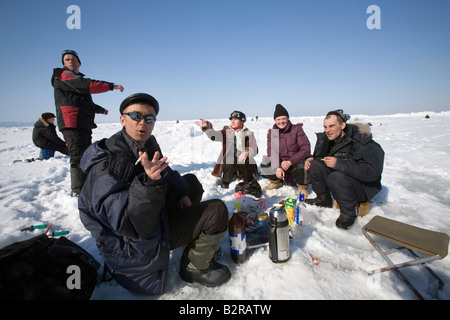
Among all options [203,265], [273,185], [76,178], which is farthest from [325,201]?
[76,178]

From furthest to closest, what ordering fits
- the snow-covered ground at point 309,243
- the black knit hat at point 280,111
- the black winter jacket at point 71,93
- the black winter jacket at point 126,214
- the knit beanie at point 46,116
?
the knit beanie at point 46,116 < the black knit hat at point 280,111 < the black winter jacket at point 71,93 < the snow-covered ground at point 309,243 < the black winter jacket at point 126,214

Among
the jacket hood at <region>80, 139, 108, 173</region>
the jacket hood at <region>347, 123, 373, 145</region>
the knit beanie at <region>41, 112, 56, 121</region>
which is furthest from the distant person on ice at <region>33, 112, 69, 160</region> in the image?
the jacket hood at <region>347, 123, 373, 145</region>

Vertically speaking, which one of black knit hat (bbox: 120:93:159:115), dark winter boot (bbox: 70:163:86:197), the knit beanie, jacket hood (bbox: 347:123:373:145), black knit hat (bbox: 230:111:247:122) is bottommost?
dark winter boot (bbox: 70:163:86:197)

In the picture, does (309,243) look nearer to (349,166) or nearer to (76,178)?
(349,166)

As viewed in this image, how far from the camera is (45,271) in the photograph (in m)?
1.73

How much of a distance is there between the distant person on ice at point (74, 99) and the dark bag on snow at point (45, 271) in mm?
2760

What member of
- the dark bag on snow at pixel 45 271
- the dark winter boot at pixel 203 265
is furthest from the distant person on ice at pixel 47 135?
the dark winter boot at pixel 203 265

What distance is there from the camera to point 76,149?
13.8 feet

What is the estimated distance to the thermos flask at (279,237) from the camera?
2.39 metres

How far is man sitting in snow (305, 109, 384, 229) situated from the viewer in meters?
3.28

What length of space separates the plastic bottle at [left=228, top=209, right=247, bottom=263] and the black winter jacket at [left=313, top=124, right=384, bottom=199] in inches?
81.5

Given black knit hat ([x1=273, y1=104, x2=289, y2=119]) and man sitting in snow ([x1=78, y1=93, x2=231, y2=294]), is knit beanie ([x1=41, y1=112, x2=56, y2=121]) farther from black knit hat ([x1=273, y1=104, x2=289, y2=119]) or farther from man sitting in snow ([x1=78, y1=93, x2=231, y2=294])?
black knit hat ([x1=273, y1=104, x2=289, y2=119])

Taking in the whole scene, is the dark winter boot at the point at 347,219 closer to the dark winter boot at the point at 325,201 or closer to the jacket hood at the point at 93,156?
the dark winter boot at the point at 325,201
